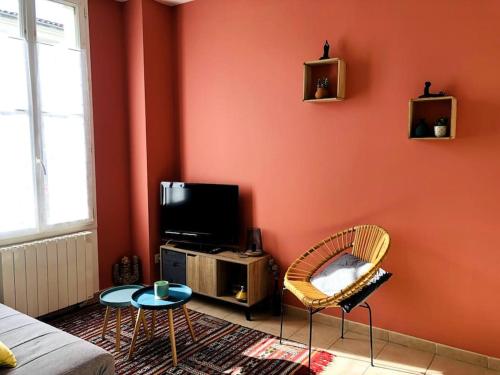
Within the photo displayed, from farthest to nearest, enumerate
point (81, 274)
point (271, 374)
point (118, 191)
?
point (118, 191)
point (81, 274)
point (271, 374)

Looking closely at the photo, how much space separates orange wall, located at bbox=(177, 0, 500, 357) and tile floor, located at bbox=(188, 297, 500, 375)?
143 mm

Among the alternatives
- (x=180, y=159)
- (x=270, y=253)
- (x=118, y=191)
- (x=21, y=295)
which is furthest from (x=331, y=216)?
(x=21, y=295)

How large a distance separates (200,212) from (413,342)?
6.49 ft

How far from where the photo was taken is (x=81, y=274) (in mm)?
3672

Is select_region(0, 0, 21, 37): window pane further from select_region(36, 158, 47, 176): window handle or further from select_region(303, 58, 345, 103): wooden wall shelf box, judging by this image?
select_region(303, 58, 345, 103): wooden wall shelf box

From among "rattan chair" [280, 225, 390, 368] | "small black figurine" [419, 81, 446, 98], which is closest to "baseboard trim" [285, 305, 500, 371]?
"rattan chair" [280, 225, 390, 368]

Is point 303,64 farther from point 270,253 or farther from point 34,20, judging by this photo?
point 34,20

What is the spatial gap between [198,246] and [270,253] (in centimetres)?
67

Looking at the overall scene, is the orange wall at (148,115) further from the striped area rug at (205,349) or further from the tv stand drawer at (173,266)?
the striped area rug at (205,349)

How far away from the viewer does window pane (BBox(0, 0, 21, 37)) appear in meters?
3.21

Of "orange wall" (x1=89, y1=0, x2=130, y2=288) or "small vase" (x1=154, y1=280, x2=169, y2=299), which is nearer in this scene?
"small vase" (x1=154, y1=280, x2=169, y2=299)

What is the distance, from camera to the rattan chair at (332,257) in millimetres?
2631

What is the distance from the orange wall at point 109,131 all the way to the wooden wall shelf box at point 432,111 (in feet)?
8.49

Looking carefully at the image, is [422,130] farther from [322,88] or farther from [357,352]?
[357,352]
